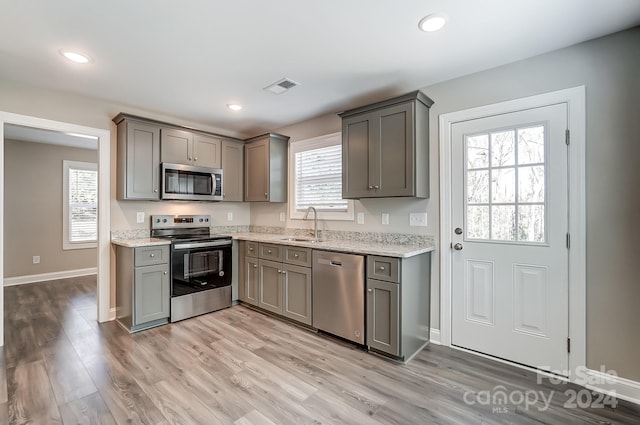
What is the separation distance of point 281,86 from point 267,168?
4.30ft

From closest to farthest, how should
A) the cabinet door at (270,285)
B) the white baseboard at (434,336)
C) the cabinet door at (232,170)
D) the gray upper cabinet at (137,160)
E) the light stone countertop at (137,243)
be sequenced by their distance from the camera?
the white baseboard at (434,336) < the light stone countertop at (137,243) < the gray upper cabinet at (137,160) < the cabinet door at (270,285) < the cabinet door at (232,170)

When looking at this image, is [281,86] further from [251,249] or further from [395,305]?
[395,305]

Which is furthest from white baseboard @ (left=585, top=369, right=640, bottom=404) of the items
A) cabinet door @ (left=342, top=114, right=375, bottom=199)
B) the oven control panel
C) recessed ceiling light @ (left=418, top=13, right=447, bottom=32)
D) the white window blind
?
the oven control panel

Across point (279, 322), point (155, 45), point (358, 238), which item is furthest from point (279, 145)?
point (279, 322)

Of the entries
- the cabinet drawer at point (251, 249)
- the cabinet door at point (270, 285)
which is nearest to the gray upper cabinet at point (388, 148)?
the cabinet door at point (270, 285)

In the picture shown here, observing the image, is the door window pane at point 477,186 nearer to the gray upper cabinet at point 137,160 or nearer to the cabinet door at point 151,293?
the cabinet door at point 151,293

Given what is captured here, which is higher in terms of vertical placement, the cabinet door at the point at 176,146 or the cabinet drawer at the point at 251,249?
the cabinet door at the point at 176,146

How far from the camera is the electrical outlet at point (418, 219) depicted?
2873mm

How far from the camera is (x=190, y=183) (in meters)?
3.74

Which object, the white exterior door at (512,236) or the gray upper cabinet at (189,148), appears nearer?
the white exterior door at (512,236)

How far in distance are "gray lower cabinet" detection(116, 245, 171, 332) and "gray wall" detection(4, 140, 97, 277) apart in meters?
3.17

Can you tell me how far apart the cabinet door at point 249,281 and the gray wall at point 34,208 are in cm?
392

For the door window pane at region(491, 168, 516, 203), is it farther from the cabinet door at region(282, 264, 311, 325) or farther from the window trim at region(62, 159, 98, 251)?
the window trim at region(62, 159, 98, 251)

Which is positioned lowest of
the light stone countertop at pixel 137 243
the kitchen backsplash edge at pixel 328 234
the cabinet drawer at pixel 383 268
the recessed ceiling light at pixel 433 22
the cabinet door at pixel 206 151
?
the cabinet drawer at pixel 383 268
